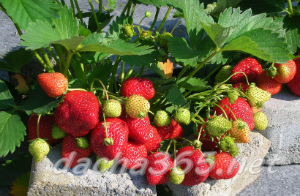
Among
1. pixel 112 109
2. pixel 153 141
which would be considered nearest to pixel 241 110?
pixel 153 141

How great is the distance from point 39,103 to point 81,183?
275 mm

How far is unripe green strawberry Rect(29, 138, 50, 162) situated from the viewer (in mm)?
872

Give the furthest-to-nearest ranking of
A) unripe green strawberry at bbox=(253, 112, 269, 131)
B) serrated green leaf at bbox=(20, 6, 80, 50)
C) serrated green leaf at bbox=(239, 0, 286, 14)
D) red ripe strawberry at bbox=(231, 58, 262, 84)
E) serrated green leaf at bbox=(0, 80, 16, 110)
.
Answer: serrated green leaf at bbox=(239, 0, 286, 14) < red ripe strawberry at bbox=(231, 58, 262, 84) < unripe green strawberry at bbox=(253, 112, 269, 131) < serrated green leaf at bbox=(0, 80, 16, 110) < serrated green leaf at bbox=(20, 6, 80, 50)

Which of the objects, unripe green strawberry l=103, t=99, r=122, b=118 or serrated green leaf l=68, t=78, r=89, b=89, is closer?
unripe green strawberry l=103, t=99, r=122, b=118

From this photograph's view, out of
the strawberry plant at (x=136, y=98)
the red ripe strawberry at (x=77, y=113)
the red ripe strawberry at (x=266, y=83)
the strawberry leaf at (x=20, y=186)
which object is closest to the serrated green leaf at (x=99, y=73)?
the strawberry plant at (x=136, y=98)

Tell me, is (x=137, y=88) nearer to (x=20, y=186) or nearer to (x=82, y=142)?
(x=82, y=142)

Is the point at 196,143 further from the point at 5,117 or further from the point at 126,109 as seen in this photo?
the point at 5,117

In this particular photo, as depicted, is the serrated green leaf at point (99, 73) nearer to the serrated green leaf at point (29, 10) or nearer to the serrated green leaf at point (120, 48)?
the serrated green leaf at point (120, 48)

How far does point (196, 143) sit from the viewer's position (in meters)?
0.90

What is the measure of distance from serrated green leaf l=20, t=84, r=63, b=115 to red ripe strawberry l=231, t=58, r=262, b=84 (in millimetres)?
680

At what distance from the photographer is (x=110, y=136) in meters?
0.87

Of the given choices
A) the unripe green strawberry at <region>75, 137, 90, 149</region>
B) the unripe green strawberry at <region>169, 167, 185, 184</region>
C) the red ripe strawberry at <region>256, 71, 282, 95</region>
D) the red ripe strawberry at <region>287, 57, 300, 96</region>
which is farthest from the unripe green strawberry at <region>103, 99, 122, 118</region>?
the red ripe strawberry at <region>287, 57, 300, 96</region>

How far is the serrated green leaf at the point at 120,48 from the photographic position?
2.46ft

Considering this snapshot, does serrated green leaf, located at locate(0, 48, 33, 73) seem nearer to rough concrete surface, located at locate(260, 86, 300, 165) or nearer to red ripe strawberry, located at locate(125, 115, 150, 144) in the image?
red ripe strawberry, located at locate(125, 115, 150, 144)
